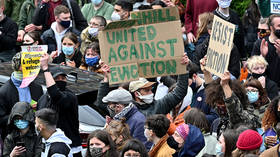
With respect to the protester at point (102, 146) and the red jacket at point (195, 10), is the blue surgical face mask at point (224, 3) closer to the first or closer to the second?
the red jacket at point (195, 10)

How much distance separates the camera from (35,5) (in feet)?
59.7

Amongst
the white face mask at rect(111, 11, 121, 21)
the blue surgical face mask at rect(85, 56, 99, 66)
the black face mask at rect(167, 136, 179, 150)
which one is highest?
the white face mask at rect(111, 11, 121, 21)

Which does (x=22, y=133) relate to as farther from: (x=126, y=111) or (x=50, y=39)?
(x=50, y=39)

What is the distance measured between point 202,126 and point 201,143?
0.86 meters

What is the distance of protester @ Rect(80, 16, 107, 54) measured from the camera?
49.8ft

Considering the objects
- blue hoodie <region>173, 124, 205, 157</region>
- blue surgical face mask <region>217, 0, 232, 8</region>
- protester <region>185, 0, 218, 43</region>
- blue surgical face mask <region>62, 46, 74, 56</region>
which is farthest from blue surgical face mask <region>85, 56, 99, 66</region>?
blue hoodie <region>173, 124, 205, 157</region>

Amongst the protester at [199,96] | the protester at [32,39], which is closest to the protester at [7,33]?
the protester at [32,39]

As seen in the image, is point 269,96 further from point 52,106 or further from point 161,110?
point 52,106

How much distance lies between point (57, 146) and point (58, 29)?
234 inches

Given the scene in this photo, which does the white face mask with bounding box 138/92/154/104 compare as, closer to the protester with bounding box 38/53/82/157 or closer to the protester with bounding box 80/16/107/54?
the protester with bounding box 38/53/82/157

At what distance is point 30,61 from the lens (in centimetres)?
1173

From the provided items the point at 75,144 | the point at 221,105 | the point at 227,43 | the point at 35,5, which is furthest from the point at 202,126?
the point at 35,5

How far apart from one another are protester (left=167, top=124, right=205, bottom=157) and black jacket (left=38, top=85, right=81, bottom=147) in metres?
1.87

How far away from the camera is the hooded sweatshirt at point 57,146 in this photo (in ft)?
33.6
